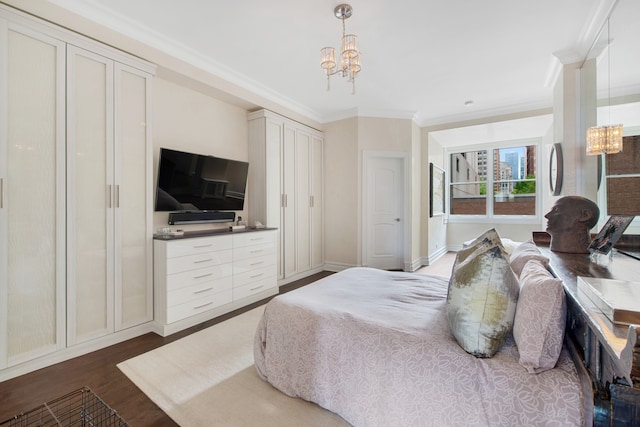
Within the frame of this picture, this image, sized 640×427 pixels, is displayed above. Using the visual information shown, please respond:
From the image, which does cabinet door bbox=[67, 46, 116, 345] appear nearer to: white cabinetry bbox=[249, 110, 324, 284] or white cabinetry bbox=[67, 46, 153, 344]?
white cabinetry bbox=[67, 46, 153, 344]

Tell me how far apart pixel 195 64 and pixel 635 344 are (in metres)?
3.70

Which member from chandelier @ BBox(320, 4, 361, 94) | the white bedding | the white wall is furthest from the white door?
the white bedding

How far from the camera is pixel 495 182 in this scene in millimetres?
6387

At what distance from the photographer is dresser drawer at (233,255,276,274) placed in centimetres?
323

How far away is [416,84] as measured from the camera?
12.5 feet

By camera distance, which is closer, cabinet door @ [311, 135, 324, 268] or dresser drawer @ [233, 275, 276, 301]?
dresser drawer @ [233, 275, 276, 301]

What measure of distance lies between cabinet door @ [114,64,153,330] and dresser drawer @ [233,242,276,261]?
88 centimetres

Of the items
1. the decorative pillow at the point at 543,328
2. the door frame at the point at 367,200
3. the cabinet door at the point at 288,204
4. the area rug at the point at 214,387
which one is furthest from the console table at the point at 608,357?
the door frame at the point at 367,200

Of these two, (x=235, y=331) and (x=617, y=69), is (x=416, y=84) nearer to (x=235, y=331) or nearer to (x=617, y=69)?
(x=617, y=69)

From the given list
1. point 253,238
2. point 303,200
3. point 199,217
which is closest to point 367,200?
point 303,200

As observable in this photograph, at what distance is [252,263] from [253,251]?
146mm

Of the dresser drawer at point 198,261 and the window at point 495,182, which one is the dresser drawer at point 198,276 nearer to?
the dresser drawer at point 198,261

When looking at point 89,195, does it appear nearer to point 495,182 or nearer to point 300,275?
point 300,275

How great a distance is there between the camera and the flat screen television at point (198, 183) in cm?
289
